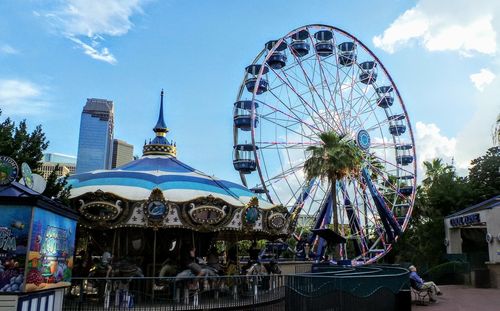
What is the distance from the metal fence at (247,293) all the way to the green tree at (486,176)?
23268mm

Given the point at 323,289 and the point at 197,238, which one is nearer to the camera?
the point at 323,289

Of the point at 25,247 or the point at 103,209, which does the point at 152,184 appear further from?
the point at 25,247

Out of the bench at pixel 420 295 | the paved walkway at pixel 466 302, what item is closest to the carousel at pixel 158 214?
the bench at pixel 420 295

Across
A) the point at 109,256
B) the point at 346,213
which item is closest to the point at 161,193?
the point at 109,256

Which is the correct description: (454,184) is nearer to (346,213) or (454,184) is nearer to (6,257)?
(346,213)

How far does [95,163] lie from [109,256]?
476ft

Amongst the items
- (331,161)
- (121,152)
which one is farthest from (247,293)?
(121,152)

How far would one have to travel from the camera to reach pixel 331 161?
78.4ft

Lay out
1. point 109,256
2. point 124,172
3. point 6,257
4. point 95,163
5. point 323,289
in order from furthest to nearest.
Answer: point 95,163 < point 124,172 < point 109,256 < point 323,289 < point 6,257

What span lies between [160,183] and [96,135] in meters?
144

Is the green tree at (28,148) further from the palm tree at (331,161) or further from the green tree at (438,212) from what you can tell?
the green tree at (438,212)

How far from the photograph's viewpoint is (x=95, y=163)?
151 metres

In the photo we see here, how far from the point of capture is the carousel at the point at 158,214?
541 inches

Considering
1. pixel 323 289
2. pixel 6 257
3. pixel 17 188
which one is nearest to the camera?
pixel 6 257
